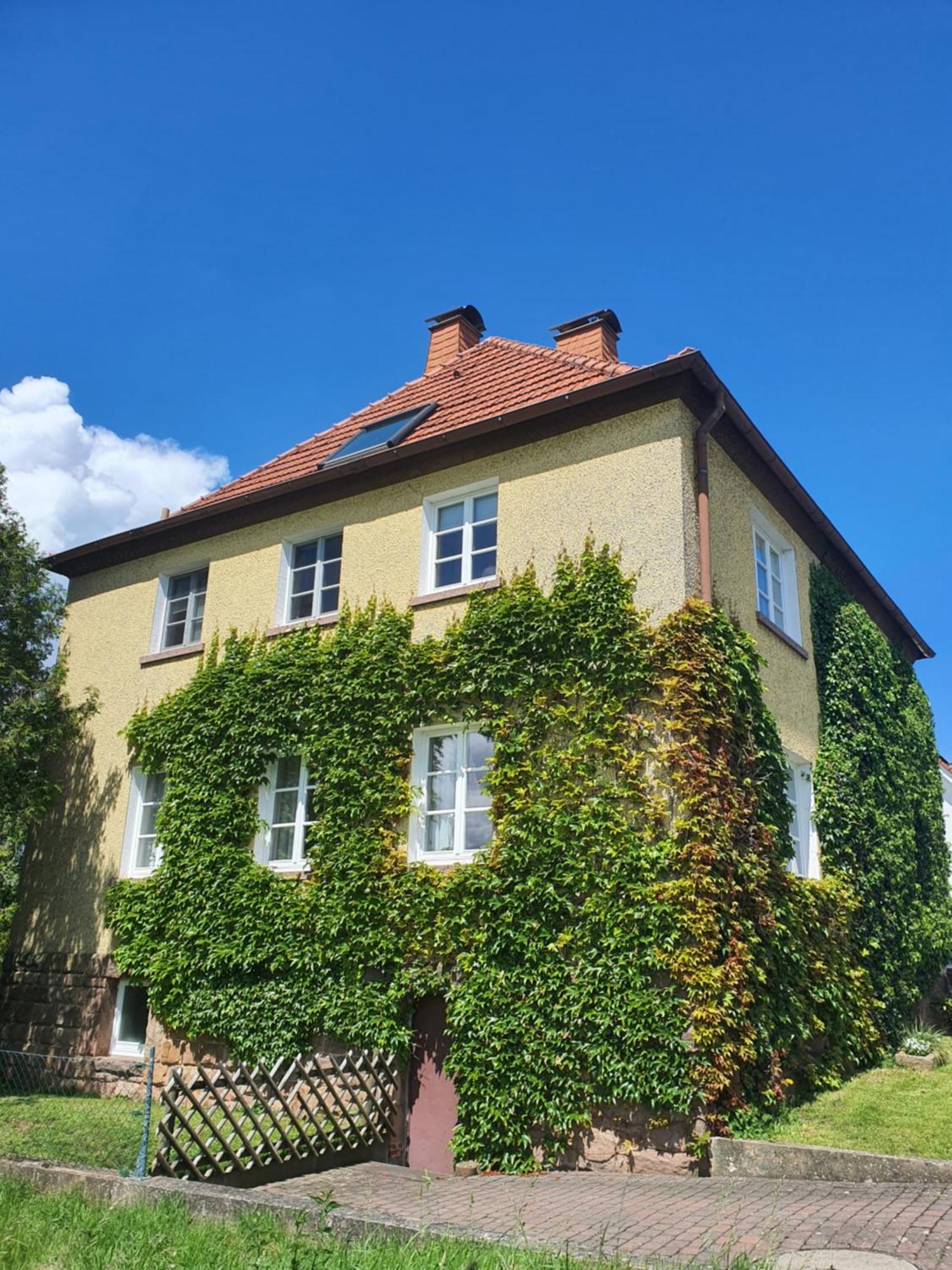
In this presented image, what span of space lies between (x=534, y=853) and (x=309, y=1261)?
19.8 ft

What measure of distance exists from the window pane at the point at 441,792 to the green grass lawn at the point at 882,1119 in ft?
16.0

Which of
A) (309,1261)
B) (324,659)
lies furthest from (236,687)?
(309,1261)

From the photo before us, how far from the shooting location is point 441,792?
12.9m

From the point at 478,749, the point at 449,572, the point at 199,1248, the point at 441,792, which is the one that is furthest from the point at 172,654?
the point at 199,1248

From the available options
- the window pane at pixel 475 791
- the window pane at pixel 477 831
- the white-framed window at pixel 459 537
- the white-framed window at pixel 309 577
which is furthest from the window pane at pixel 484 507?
the window pane at pixel 477 831

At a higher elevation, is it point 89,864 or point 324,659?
point 324,659

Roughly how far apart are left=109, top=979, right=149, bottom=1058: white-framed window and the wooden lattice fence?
10.0ft

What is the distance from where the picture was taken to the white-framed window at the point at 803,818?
14133 mm

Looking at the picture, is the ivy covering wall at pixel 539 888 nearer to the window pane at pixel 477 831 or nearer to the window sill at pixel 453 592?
the window sill at pixel 453 592

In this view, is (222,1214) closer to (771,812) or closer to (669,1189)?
(669,1189)

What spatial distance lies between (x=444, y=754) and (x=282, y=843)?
2755 mm

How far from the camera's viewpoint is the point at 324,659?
46.3 feet

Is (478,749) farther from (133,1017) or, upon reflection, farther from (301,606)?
(133,1017)

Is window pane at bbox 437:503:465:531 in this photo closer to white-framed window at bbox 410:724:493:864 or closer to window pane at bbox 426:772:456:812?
white-framed window at bbox 410:724:493:864
